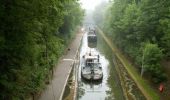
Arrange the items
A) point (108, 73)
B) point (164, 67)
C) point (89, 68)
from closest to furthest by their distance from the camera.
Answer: point (164, 67) < point (89, 68) < point (108, 73)

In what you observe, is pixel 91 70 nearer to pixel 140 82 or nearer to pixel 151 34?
pixel 140 82

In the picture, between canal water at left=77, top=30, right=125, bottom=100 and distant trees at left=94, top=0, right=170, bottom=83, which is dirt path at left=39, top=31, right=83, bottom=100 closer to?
canal water at left=77, top=30, right=125, bottom=100

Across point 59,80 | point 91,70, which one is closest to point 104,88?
point 91,70

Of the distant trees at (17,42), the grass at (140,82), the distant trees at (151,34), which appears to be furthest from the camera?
the distant trees at (151,34)

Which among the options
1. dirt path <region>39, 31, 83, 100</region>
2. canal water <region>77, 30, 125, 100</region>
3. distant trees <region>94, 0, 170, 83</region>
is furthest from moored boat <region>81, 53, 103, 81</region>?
distant trees <region>94, 0, 170, 83</region>

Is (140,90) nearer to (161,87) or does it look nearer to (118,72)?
(161,87)

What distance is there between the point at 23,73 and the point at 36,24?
3.62 m

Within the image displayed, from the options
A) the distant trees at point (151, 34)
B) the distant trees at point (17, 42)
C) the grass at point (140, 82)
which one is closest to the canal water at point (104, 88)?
the grass at point (140, 82)

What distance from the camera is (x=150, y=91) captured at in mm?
31984

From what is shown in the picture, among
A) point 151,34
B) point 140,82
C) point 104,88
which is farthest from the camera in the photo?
point 151,34

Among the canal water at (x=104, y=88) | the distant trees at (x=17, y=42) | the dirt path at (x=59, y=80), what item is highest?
the distant trees at (x=17, y=42)

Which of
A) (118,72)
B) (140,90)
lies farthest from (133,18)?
(140,90)

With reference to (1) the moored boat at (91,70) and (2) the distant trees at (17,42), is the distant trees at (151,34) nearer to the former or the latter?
(1) the moored boat at (91,70)

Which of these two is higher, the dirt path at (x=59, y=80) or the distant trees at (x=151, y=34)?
the distant trees at (x=151, y=34)
